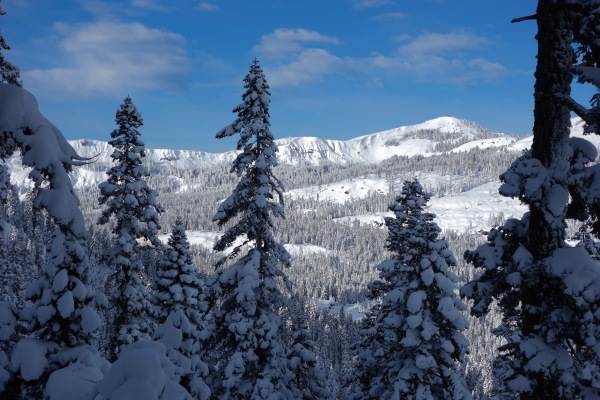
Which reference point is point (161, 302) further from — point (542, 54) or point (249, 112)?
point (542, 54)

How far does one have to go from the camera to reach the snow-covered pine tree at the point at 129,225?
1639 cm

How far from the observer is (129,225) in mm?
17078

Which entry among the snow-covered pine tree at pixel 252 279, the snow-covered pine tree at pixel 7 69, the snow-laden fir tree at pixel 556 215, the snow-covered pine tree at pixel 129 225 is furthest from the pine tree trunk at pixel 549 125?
the snow-covered pine tree at pixel 129 225

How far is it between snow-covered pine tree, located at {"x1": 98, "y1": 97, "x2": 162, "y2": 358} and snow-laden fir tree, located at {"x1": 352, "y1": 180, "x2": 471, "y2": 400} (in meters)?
9.86

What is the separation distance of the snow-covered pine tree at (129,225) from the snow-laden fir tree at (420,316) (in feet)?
32.3

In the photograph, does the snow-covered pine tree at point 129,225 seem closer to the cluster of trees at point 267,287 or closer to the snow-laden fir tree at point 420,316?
the cluster of trees at point 267,287

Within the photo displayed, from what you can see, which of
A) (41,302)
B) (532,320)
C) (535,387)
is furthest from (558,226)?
(41,302)

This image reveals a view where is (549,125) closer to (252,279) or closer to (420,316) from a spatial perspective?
(420,316)

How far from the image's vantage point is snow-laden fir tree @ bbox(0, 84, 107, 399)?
4.63 metres

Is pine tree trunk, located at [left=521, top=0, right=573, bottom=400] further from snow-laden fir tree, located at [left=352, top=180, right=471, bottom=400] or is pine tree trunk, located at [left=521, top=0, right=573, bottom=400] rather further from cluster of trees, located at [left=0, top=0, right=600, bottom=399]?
snow-laden fir tree, located at [left=352, top=180, right=471, bottom=400]

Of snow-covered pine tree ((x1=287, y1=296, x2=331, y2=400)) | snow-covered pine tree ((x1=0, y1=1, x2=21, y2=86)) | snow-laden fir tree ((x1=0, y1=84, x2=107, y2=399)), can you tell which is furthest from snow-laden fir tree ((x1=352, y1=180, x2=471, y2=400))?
snow-covered pine tree ((x1=0, y1=1, x2=21, y2=86))

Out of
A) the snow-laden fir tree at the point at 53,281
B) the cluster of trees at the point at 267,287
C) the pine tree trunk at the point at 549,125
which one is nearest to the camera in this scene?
the snow-laden fir tree at the point at 53,281

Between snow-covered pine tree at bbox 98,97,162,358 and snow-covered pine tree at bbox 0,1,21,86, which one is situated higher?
snow-covered pine tree at bbox 0,1,21,86

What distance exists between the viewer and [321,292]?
182500 millimetres
